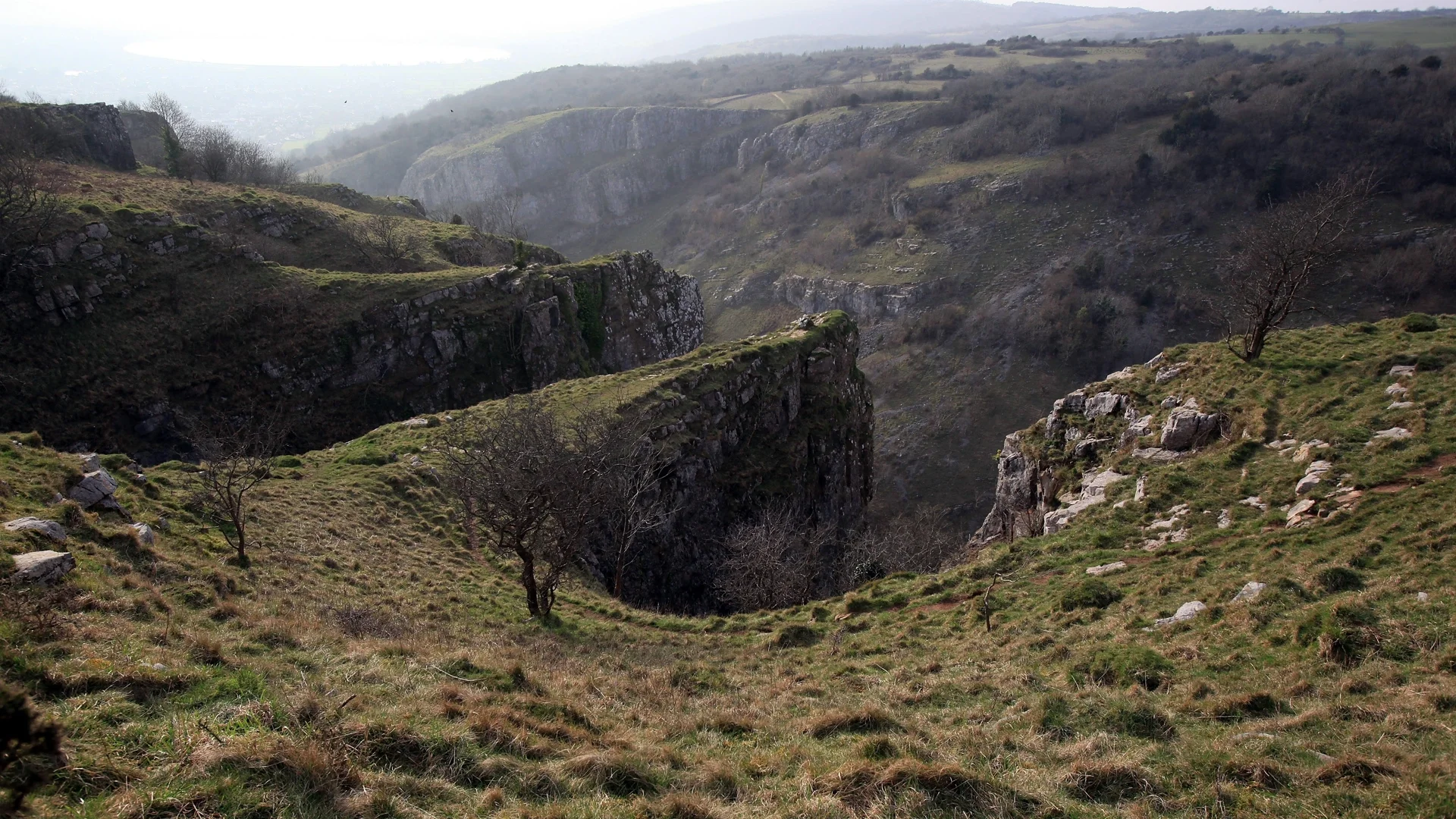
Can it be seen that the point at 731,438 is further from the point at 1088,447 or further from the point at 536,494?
the point at 536,494

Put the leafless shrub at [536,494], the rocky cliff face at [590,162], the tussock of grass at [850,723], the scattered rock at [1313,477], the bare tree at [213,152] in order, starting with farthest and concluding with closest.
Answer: the rocky cliff face at [590,162]
the bare tree at [213,152]
the scattered rock at [1313,477]
the leafless shrub at [536,494]
the tussock of grass at [850,723]

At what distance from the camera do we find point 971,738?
888 centimetres

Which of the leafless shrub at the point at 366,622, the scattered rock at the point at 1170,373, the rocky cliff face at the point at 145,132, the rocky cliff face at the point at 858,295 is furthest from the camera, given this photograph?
the rocky cliff face at the point at 858,295

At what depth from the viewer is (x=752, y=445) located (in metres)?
36.8

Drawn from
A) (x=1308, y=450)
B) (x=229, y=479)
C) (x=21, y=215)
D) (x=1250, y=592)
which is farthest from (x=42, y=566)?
(x=21, y=215)

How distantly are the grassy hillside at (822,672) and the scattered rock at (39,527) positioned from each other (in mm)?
437

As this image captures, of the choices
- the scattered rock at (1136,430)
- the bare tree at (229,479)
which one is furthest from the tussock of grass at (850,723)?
the scattered rock at (1136,430)

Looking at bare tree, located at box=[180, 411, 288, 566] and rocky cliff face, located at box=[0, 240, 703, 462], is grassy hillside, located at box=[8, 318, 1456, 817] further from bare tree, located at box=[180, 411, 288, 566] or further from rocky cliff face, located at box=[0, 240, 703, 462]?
rocky cliff face, located at box=[0, 240, 703, 462]

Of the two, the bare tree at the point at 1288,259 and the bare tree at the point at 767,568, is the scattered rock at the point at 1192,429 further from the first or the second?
the bare tree at the point at 767,568

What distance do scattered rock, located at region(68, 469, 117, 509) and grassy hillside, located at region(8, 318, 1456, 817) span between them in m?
0.51

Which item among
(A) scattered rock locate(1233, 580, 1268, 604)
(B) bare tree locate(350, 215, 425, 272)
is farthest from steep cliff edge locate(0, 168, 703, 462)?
(A) scattered rock locate(1233, 580, 1268, 604)

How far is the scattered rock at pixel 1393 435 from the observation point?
1620 centimetres

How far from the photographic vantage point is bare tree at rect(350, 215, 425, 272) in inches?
1919

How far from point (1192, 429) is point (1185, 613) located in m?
11.7
